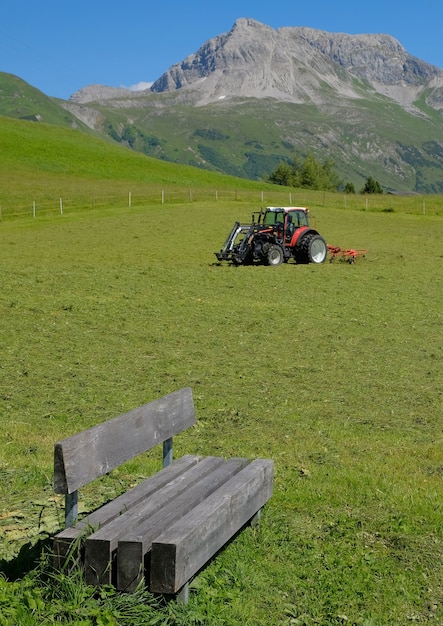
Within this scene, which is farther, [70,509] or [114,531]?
[70,509]

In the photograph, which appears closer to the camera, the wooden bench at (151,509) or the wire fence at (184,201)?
the wooden bench at (151,509)

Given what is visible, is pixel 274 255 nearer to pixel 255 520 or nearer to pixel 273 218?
pixel 273 218

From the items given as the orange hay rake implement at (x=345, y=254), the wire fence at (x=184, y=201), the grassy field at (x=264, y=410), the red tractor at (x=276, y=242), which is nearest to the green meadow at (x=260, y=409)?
the grassy field at (x=264, y=410)

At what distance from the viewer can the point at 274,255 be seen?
2836cm

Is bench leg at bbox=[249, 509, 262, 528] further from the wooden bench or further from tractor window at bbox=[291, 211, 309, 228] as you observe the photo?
tractor window at bbox=[291, 211, 309, 228]

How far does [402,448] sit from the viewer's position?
9109 millimetres

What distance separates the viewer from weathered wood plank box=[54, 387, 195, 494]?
498 centimetres

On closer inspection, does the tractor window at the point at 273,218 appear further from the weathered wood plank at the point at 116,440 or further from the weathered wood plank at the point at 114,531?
the weathered wood plank at the point at 114,531

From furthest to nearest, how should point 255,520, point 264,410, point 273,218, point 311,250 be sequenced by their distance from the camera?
point 273,218, point 311,250, point 264,410, point 255,520

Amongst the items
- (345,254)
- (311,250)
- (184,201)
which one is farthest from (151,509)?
(184,201)

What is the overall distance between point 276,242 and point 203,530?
79.3ft

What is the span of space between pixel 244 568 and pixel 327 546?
803 mm

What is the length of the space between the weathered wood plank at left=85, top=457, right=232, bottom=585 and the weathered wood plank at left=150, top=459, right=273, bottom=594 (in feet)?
0.89

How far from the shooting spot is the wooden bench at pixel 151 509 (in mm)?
4672
